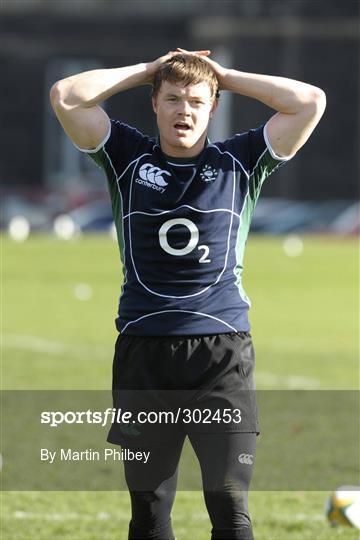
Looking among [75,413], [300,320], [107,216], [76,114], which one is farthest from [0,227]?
[76,114]

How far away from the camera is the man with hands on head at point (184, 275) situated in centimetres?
547

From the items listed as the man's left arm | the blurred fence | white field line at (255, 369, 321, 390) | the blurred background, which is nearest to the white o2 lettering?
the man's left arm

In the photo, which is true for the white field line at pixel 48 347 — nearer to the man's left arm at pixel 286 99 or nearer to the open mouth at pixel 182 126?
the man's left arm at pixel 286 99

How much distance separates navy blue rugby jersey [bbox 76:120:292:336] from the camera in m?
5.55

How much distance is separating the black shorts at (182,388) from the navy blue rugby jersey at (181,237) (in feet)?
0.21

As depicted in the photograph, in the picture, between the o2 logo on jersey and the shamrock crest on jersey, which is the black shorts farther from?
the shamrock crest on jersey

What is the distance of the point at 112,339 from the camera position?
16.4m

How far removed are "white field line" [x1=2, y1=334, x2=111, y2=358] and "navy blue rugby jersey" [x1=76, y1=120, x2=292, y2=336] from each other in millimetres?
9230

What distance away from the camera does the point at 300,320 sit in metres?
19.0

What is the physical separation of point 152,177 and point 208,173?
23 cm

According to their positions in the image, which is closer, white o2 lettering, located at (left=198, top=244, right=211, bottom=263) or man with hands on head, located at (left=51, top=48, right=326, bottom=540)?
man with hands on head, located at (left=51, top=48, right=326, bottom=540)

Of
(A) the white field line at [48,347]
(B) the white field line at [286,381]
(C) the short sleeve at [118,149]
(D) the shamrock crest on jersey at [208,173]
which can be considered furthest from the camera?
(A) the white field line at [48,347]

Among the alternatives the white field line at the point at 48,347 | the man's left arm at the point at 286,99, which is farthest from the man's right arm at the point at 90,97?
the white field line at the point at 48,347

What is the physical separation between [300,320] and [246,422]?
1361cm
